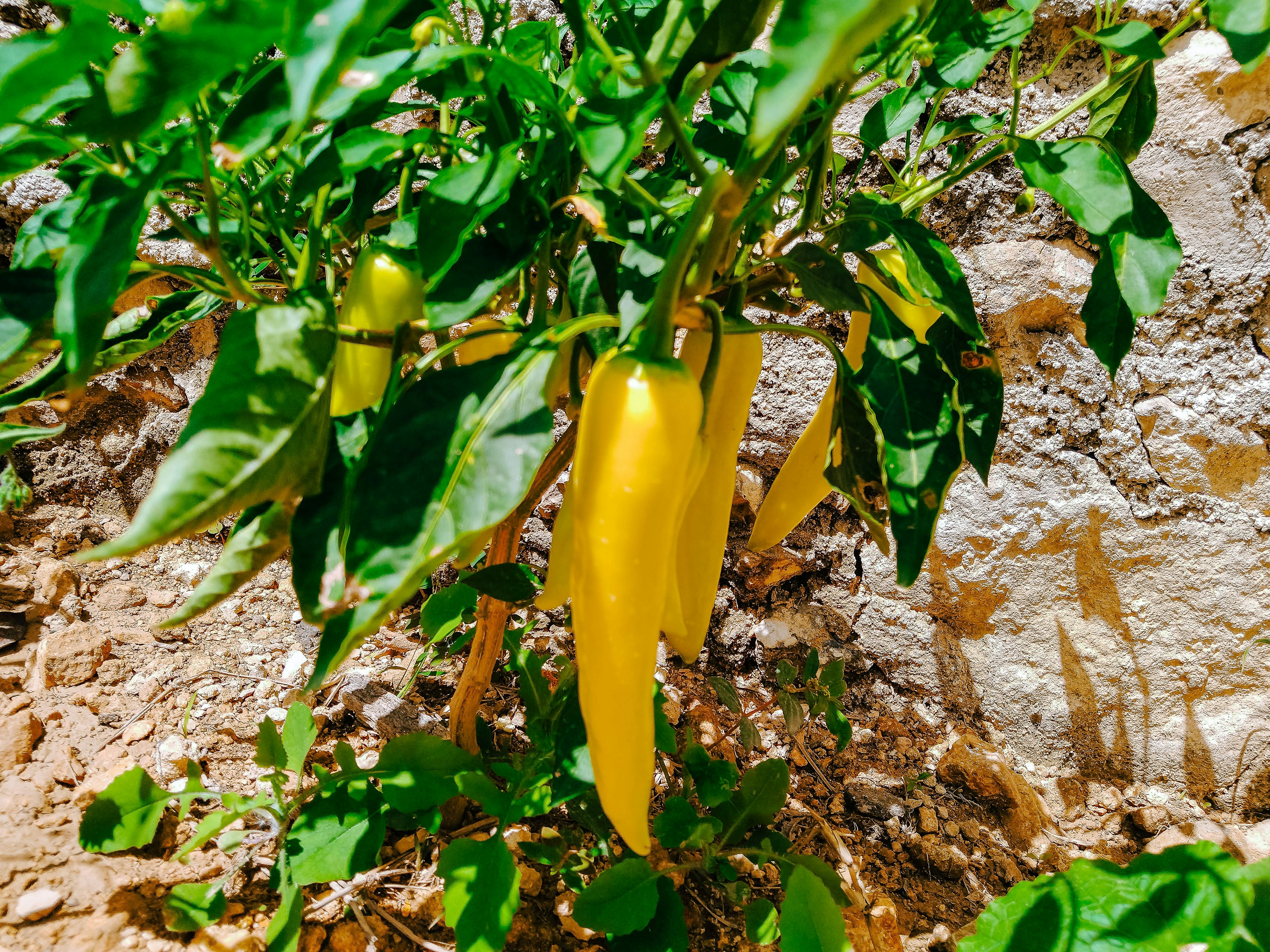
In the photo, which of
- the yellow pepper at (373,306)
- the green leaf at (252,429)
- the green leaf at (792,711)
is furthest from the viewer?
the green leaf at (792,711)

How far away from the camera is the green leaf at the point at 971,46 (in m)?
0.61

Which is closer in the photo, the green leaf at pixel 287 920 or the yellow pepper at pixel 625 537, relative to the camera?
the yellow pepper at pixel 625 537

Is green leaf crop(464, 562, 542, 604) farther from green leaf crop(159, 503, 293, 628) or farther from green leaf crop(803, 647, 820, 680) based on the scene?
green leaf crop(803, 647, 820, 680)

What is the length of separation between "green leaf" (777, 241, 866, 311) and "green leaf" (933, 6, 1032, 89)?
0.24 meters

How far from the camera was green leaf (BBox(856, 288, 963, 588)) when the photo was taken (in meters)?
0.51

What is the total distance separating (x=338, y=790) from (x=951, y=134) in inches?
34.4

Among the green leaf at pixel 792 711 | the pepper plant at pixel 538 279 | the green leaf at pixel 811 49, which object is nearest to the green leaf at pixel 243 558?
the pepper plant at pixel 538 279

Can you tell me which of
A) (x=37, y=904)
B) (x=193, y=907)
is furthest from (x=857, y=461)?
(x=37, y=904)

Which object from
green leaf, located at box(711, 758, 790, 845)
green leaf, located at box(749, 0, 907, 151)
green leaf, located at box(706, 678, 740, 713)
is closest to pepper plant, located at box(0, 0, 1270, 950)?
green leaf, located at box(749, 0, 907, 151)

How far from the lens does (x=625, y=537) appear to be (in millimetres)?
448

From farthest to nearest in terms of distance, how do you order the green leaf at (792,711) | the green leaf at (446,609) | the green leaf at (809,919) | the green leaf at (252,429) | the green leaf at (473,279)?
the green leaf at (792,711)
the green leaf at (446,609)
the green leaf at (809,919)
the green leaf at (473,279)
the green leaf at (252,429)

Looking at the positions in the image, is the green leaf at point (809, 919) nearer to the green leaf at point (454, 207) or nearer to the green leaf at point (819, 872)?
the green leaf at point (819, 872)

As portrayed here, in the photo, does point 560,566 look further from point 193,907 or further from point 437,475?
point 193,907

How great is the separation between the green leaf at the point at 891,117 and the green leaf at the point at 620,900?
740 mm
